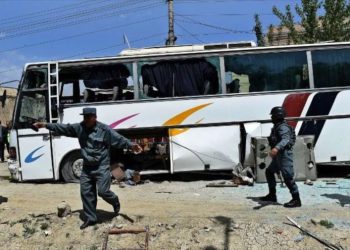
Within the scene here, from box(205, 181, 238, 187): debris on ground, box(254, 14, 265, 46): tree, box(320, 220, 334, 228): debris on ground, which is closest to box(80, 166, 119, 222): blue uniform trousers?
box(320, 220, 334, 228): debris on ground

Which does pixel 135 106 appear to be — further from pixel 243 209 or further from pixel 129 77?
pixel 243 209

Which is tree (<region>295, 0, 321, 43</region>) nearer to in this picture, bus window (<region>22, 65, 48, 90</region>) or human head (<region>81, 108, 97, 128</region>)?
bus window (<region>22, 65, 48, 90</region>)

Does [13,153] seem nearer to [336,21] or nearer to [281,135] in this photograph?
[281,135]

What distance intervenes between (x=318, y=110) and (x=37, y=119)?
6397 mm

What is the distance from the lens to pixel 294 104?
39.4 ft

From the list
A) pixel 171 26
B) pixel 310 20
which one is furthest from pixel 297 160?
pixel 171 26

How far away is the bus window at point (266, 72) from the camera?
12180mm

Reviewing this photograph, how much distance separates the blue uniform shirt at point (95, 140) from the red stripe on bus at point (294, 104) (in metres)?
5.24

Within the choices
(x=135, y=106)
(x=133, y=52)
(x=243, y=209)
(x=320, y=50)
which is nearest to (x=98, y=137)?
(x=243, y=209)

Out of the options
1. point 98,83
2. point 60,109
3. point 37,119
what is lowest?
point 37,119

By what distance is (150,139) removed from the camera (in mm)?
12484

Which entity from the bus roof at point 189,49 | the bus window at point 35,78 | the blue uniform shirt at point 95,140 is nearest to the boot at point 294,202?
the blue uniform shirt at point 95,140

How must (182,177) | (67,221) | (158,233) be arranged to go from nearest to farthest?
(158,233) < (67,221) < (182,177)

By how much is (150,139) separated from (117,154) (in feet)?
2.98
